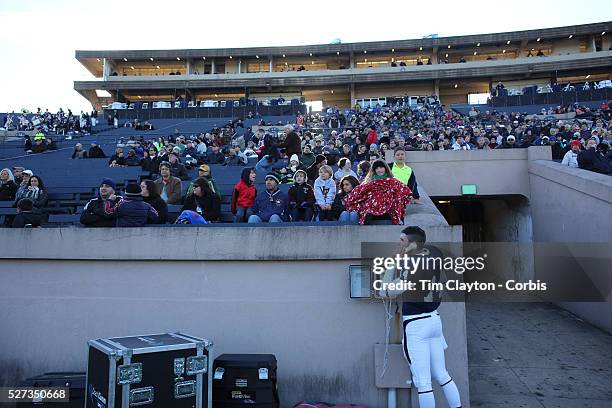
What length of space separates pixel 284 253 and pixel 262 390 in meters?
1.43

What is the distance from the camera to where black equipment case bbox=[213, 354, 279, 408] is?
4.36 m

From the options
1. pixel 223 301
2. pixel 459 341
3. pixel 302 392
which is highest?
pixel 223 301

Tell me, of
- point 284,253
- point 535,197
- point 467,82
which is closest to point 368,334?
point 284,253

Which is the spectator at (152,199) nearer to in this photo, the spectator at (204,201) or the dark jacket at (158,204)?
the dark jacket at (158,204)

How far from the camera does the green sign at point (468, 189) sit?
1184 cm

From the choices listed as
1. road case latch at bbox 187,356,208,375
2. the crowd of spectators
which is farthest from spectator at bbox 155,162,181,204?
road case latch at bbox 187,356,208,375

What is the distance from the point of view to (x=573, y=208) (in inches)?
356

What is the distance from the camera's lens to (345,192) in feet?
21.2

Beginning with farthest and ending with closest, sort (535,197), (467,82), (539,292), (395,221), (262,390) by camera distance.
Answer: (467,82), (535,197), (539,292), (395,221), (262,390)

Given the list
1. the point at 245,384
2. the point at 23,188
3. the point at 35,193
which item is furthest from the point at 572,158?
the point at 23,188

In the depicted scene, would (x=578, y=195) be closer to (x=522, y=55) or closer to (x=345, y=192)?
(x=345, y=192)

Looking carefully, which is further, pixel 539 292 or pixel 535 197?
pixel 535 197

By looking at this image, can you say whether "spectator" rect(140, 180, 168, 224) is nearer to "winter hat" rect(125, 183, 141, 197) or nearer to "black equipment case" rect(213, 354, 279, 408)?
"winter hat" rect(125, 183, 141, 197)

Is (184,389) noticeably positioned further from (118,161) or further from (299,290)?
(118,161)
